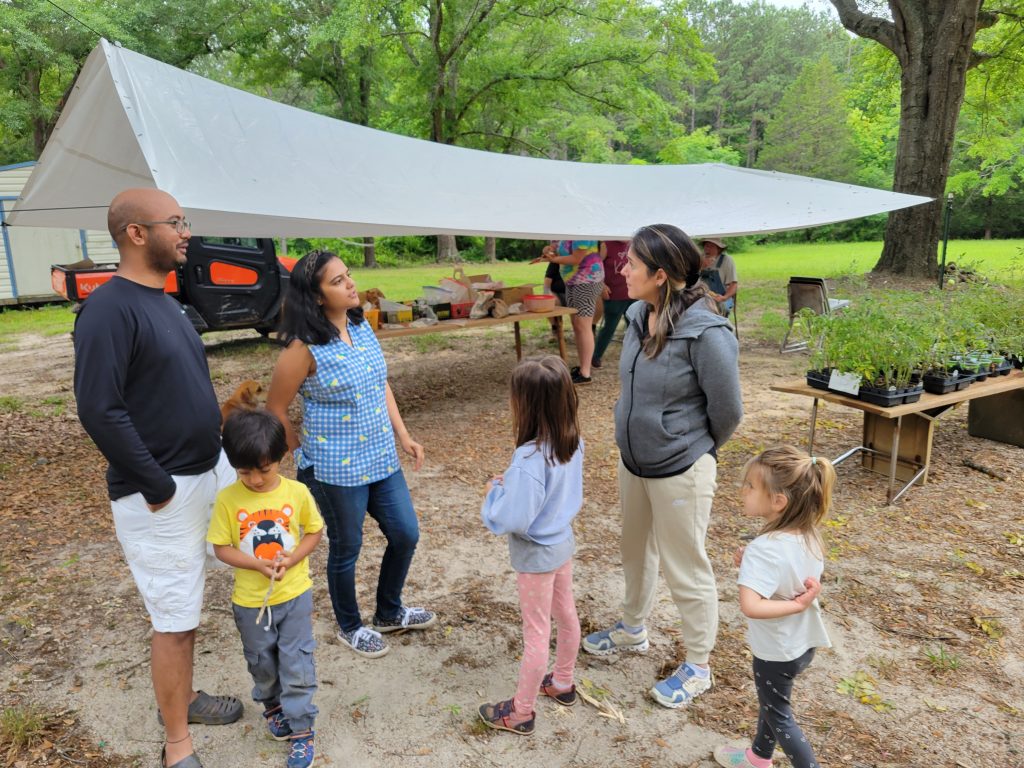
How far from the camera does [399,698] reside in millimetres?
2393

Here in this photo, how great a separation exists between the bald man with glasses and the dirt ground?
1.49 feet

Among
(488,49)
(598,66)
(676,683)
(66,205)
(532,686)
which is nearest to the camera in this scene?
(532,686)

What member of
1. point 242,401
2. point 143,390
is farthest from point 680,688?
point 143,390

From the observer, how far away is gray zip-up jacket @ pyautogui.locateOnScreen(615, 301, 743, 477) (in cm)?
212

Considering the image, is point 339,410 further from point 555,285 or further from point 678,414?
point 555,285

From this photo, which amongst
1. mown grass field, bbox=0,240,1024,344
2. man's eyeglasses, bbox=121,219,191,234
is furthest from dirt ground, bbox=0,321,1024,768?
mown grass field, bbox=0,240,1024,344

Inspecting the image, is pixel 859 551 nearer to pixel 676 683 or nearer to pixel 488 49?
pixel 676 683

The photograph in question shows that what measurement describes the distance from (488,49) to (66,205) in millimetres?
16588

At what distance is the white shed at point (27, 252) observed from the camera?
11938 millimetres

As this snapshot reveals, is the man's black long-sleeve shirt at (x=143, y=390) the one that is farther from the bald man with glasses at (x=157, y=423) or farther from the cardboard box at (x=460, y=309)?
the cardboard box at (x=460, y=309)

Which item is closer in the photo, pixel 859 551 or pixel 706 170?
pixel 859 551

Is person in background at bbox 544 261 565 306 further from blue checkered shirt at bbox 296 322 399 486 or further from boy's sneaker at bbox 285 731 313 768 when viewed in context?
boy's sneaker at bbox 285 731 313 768

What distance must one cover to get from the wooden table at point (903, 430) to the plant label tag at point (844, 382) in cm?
5

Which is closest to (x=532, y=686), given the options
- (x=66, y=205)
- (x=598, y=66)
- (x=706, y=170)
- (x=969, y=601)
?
(x=969, y=601)
